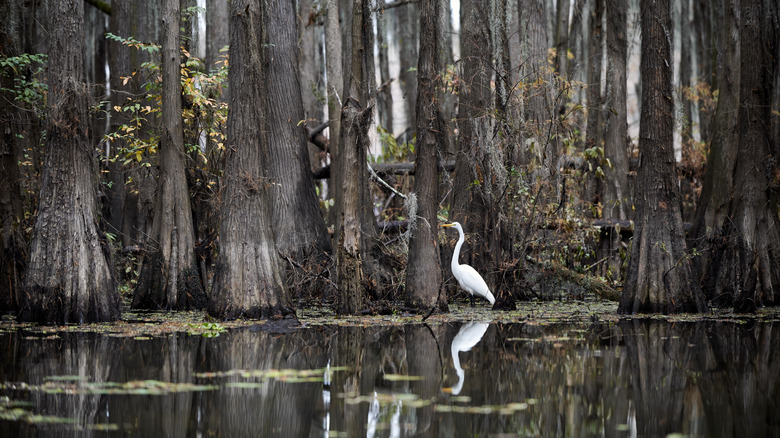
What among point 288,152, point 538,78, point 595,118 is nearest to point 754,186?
point 538,78

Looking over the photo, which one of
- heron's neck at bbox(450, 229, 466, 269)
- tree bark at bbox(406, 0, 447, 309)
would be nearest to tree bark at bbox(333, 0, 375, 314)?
tree bark at bbox(406, 0, 447, 309)

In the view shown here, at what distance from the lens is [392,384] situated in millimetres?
5598

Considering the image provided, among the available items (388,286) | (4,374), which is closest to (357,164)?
(388,286)

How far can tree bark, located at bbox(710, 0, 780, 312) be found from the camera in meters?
12.1

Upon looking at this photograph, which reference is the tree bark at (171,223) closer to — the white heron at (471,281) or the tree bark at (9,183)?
the tree bark at (9,183)

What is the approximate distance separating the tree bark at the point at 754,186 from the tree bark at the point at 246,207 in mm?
7109

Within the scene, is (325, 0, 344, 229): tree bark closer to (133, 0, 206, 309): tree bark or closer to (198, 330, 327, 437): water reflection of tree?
(133, 0, 206, 309): tree bark

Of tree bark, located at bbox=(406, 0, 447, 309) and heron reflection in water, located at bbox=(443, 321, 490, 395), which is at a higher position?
tree bark, located at bbox=(406, 0, 447, 309)

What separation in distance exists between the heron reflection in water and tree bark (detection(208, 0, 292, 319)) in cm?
237

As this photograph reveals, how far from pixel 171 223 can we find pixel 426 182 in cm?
396

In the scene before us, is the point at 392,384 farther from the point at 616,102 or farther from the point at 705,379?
the point at 616,102

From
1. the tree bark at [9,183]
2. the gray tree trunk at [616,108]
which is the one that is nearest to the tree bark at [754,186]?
the gray tree trunk at [616,108]

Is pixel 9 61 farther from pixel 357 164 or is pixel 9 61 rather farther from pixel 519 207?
pixel 519 207

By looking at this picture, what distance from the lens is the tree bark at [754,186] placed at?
12.1 metres
